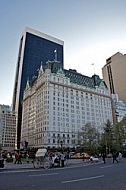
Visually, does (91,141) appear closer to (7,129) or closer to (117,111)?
(117,111)

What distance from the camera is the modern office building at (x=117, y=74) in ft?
513

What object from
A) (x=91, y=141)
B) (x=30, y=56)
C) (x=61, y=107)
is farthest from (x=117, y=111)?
(x=30, y=56)

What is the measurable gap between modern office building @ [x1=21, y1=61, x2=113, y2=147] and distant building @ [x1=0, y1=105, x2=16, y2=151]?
32438mm

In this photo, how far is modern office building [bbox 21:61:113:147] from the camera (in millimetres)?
87912

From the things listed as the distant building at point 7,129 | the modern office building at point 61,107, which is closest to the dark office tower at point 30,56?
the distant building at point 7,129

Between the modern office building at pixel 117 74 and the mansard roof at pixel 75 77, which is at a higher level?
the modern office building at pixel 117 74

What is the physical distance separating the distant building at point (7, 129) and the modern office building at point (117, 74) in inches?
3763

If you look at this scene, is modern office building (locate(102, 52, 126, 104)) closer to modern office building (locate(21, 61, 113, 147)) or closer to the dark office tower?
modern office building (locate(21, 61, 113, 147))

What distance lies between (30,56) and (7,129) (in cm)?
6489

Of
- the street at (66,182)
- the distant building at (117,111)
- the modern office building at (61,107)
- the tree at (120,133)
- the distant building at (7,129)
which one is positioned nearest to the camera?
the street at (66,182)

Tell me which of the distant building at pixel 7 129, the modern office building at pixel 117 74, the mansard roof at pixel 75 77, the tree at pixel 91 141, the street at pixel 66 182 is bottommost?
the street at pixel 66 182

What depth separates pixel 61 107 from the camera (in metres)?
92.9

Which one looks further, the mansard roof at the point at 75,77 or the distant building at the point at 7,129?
the distant building at the point at 7,129

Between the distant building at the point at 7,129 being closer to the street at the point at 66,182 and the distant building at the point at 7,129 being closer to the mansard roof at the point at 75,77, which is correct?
the mansard roof at the point at 75,77
